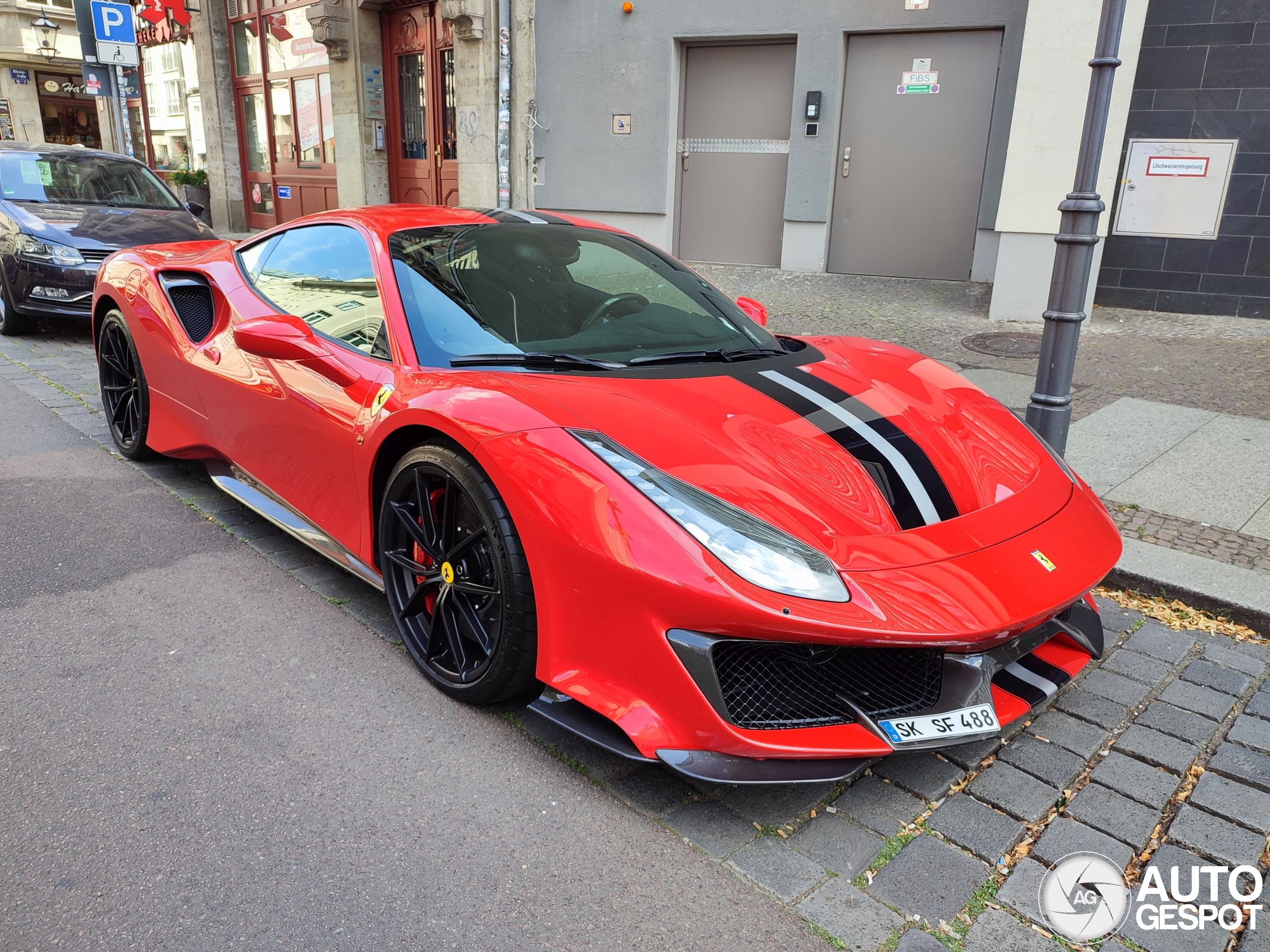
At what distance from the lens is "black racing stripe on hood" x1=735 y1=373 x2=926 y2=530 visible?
237 cm

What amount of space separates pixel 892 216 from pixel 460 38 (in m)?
5.85

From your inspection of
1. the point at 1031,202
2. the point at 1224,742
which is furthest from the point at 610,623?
the point at 1031,202

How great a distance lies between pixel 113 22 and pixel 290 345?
1179 cm

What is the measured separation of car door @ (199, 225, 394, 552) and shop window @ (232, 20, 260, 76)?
1439 centimetres

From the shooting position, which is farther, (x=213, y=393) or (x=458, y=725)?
(x=213, y=393)

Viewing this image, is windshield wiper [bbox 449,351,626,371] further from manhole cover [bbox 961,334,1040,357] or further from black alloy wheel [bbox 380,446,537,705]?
manhole cover [bbox 961,334,1040,357]

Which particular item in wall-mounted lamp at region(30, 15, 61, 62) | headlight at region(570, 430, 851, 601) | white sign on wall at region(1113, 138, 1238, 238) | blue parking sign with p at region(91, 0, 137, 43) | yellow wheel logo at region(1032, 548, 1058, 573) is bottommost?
yellow wheel logo at region(1032, 548, 1058, 573)

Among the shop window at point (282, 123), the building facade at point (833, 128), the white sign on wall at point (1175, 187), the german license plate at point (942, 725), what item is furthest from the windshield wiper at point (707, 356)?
the shop window at point (282, 123)

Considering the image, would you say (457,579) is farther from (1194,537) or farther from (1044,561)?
(1194,537)

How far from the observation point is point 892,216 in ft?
32.6

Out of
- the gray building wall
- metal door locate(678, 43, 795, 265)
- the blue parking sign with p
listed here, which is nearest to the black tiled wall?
the gray building wall

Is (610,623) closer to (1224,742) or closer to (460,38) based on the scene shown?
(1224,742)

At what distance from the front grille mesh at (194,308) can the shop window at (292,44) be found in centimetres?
1154

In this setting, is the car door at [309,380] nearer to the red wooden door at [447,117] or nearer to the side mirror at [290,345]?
the side mirror at [290,345]
